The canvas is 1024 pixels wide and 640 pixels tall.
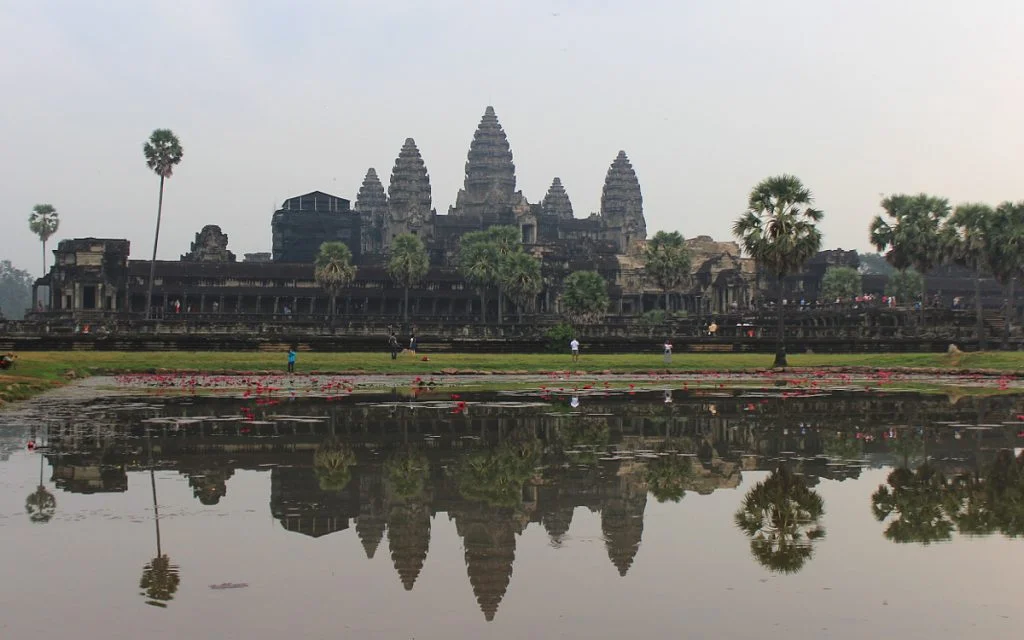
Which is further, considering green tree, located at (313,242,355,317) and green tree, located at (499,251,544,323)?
green tree, located at (499,251,544,323)

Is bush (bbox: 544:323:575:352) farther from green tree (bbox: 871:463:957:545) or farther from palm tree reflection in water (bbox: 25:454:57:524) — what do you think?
palm tree reflection in water (bbox: 25:454:57:524)

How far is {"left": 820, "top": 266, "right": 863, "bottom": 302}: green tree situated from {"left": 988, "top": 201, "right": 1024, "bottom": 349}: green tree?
204 feet

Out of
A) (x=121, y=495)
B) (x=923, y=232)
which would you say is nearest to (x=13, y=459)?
(x=121, y=495)

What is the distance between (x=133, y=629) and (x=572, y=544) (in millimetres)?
4947

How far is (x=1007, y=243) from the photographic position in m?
70.3

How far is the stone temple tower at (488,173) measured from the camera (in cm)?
19200

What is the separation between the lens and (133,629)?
1014cm

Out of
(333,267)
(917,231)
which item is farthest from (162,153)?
(917,231)

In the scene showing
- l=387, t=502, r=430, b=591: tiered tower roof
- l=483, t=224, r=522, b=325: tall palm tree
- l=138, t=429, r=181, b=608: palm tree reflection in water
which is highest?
l=483, t=224, r=522, b=325: tall palm tree

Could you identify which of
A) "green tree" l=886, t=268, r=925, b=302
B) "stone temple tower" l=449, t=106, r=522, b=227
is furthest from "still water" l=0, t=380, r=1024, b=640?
"stone temple tower" l=449, t=106, r=522, b=227

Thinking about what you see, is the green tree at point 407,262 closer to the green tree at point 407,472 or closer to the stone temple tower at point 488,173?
the stone temple tower at point 488,173

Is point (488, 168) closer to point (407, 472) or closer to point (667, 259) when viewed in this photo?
point (667, 259)

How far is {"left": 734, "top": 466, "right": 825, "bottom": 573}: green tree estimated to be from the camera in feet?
42.3

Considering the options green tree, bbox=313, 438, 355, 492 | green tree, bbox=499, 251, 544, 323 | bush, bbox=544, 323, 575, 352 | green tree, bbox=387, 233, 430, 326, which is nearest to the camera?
green tree, bbox=313, 438, 355, 492
